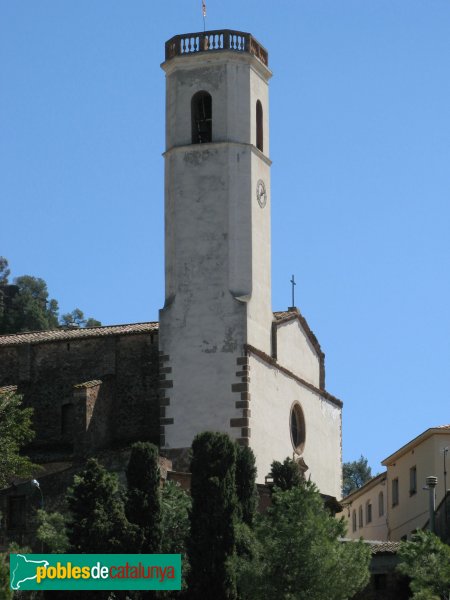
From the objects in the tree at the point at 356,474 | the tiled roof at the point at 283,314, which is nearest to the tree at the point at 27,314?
the tree at the point at 356,474

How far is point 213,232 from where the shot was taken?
66812 millimetres

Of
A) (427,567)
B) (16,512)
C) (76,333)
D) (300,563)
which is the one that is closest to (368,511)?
(76,333)

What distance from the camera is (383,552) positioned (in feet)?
188

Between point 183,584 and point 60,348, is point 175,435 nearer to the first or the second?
point 60,348

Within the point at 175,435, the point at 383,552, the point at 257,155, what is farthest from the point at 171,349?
the point at 383,552

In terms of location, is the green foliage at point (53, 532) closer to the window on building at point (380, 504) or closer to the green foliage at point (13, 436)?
the green foliage at point (13, 436)

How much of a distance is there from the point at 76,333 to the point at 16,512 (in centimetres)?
1043

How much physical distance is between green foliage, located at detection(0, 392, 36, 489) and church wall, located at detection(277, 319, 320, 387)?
34.3 feet

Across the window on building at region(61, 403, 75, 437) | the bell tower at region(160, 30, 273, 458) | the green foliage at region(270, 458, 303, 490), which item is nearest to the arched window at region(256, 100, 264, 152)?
the bell tower at region(160, 30, 273, 458)

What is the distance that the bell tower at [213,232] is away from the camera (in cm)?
6500

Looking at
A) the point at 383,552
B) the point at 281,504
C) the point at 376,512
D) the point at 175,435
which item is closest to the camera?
the point at 281,504

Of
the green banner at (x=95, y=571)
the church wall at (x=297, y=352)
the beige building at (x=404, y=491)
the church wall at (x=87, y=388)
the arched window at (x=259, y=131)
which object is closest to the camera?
the green banner at (x=95, y=571)

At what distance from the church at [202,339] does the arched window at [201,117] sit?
0.04 m

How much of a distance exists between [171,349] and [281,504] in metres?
15.9
